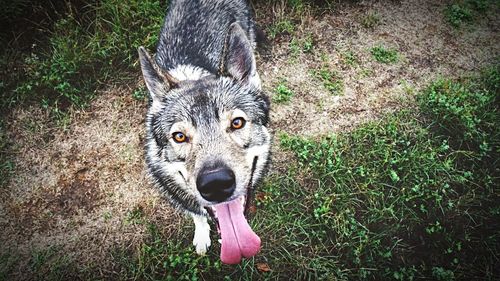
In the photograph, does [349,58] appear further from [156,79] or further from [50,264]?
[50,264]

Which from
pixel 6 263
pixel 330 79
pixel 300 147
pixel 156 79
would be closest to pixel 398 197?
pixel 300 147

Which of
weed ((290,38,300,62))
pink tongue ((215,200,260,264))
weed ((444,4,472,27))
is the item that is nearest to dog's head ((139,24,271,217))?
pink tongue ((215,200,260,264))

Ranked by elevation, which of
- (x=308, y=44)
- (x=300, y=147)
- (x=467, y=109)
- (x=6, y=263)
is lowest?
(x=6, y=263)

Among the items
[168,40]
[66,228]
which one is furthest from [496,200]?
[66,228]

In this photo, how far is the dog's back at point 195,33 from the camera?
146 inches

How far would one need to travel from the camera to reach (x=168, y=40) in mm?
3924

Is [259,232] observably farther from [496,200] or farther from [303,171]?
[496,200]

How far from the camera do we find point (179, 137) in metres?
2.66

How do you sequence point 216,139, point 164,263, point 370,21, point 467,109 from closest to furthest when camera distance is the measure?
point 216,139 < point 164,263 < point 467,109 < point 370,21

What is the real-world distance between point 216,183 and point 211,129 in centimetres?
50

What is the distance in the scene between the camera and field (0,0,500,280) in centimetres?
345

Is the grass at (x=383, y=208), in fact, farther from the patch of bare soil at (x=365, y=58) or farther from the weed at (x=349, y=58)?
the weed at (x=349, y=58)

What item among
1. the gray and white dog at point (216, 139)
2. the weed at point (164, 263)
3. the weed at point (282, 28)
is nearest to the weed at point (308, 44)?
the weed at point (282, 28)

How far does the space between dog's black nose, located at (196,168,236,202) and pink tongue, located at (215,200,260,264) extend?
48 centimetres
